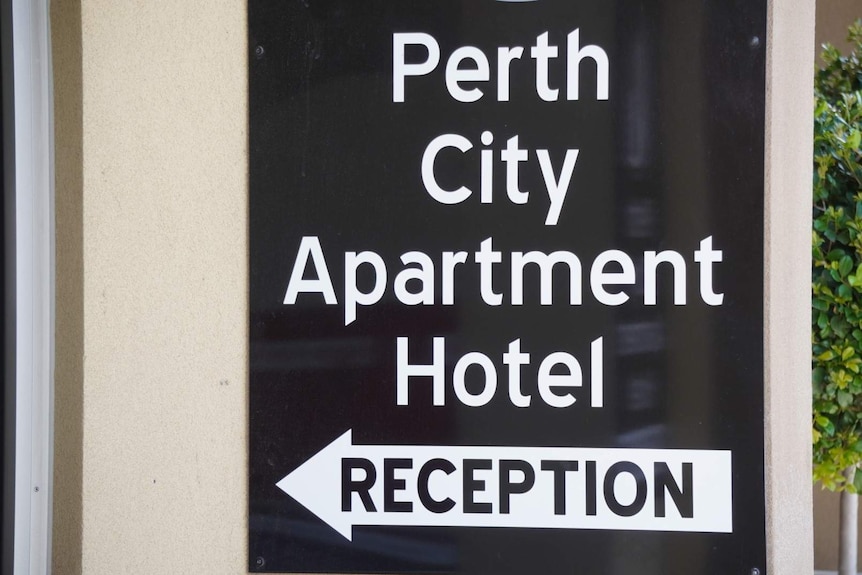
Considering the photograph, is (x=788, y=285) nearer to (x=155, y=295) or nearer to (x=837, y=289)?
(x=837, y=289)

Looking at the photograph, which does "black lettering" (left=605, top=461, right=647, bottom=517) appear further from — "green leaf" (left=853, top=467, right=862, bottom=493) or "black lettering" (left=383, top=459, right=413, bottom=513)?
"green leaf" (left=853, top=467, right=862, bottom=493)

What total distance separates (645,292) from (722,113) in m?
0.50

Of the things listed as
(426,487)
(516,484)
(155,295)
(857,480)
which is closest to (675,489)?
(516,484)

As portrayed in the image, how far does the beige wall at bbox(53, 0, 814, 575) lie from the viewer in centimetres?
188

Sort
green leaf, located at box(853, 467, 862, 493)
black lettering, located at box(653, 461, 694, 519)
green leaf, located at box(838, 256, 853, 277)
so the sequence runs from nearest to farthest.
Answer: black lettering, located at box(653, 461, 694, 519) < green leaf, located at box(838, 256, 853, 277) < green leaf, located at box(853, 467, 862, 493)

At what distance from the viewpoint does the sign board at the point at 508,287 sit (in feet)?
5.86

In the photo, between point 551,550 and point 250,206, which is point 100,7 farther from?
point 551,550

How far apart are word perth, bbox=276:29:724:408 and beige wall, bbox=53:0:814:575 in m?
0.29

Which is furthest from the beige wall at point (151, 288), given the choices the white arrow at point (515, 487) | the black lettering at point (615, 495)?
the black lettering at point (615, 495)

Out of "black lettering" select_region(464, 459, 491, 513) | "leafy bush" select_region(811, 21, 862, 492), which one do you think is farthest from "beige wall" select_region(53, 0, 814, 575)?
"leafy bush" select_region(811, 21, 862, 492)

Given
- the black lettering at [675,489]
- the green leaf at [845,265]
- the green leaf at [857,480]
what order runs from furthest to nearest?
the green leaf at [857,480] → the green leaf at [845,265] → the black lettering at [675,489]

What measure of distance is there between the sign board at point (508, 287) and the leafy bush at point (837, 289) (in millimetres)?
690

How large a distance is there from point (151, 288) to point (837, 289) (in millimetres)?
2083

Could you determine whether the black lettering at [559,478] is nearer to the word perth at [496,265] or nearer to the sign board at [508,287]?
the sign board at [508,287]
